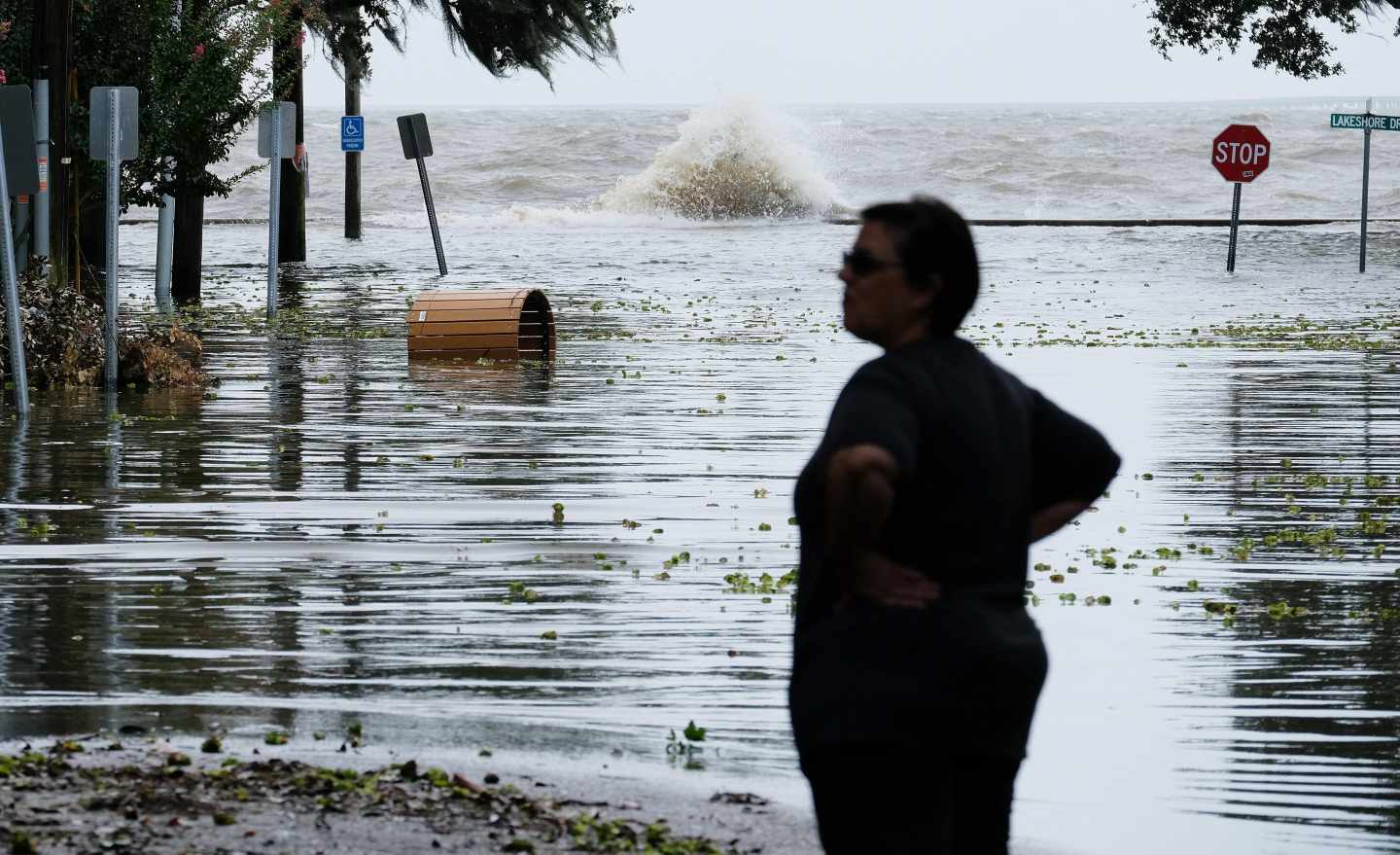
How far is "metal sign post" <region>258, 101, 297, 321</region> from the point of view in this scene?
869 inches

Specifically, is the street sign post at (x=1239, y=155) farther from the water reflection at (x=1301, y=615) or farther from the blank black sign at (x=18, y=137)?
the blank black sign at (x=18, y=137)

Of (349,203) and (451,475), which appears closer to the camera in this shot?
(451,475)

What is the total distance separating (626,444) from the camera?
498 inches

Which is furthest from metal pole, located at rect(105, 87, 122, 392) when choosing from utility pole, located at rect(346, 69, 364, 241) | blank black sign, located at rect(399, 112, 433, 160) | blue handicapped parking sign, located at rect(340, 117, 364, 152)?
blue handicapped parking sign, located at rect(340, 117, 364, 152)

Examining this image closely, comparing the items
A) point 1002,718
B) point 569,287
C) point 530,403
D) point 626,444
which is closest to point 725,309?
point 569,287

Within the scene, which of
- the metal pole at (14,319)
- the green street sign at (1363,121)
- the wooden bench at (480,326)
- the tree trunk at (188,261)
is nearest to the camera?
the metal pole at (14,319)

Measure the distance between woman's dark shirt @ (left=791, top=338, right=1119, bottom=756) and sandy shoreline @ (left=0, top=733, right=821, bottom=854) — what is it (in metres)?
1.59

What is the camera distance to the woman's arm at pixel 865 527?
10.8 ft

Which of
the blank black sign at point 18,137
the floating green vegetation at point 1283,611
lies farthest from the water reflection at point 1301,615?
the blank black sign at point 18,137

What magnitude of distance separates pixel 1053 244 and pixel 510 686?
109 ft

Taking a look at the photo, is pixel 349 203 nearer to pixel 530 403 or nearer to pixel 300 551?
pixel 530 403

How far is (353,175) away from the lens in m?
39.7

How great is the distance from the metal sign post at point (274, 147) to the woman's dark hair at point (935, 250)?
18820 millimetres

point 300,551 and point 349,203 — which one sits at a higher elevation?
point 349,203
